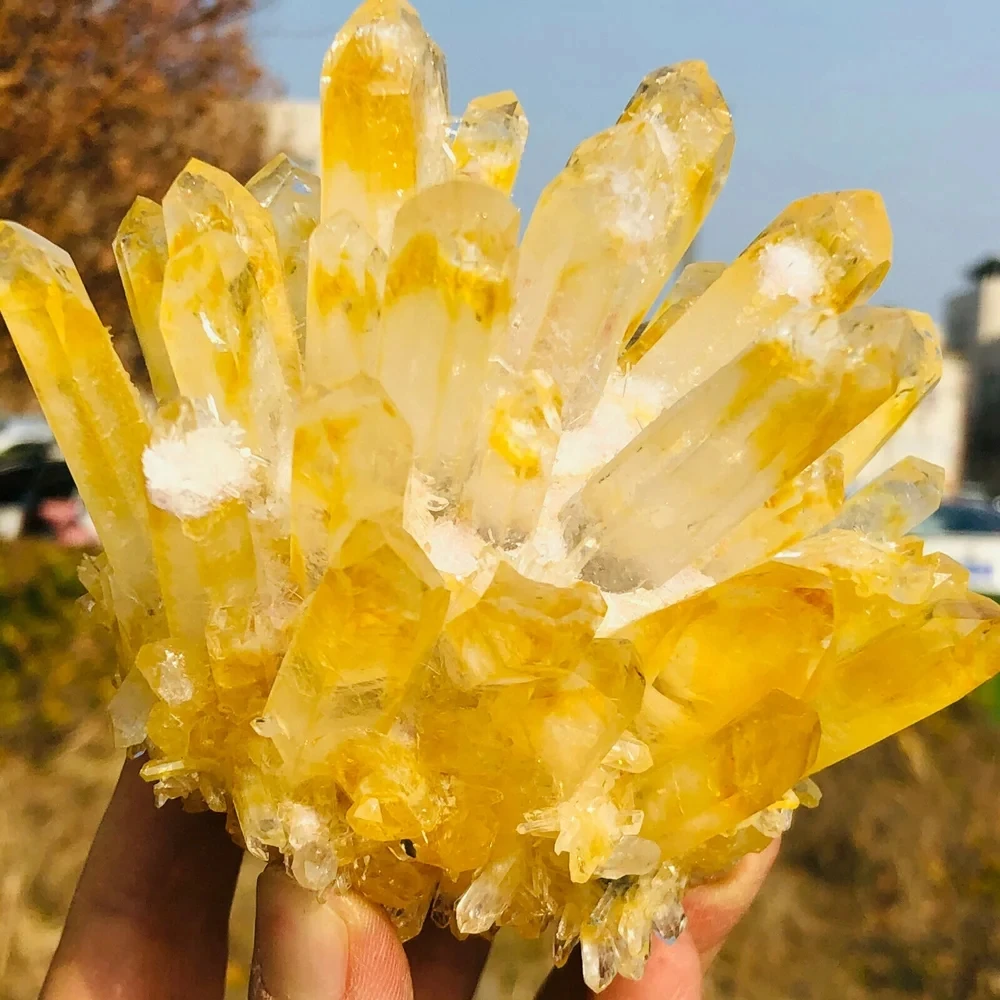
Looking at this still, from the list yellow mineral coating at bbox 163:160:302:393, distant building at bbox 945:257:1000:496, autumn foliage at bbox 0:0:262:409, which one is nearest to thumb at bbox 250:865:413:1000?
yellow mineral coating at bbox 163:160:302:393

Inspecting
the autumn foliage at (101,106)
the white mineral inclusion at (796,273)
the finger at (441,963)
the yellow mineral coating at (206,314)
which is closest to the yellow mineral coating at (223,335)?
the yellow mineral coating at (206,314)

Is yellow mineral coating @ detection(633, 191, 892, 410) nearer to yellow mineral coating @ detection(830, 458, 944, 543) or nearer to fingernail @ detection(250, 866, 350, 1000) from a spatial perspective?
yellow mineral coating @ detection(830, 458, 944, 543)

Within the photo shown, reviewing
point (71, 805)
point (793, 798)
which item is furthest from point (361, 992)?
point (71, 805)

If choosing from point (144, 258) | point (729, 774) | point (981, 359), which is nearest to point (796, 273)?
point (729, 774)

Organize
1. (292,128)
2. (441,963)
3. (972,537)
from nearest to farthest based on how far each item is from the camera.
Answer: (441,963) < (972,537) < (292,128)

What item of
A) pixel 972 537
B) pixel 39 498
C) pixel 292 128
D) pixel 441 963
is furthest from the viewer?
pixel 292 128

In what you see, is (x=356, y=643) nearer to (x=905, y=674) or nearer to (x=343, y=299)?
(x=343, y=299)
